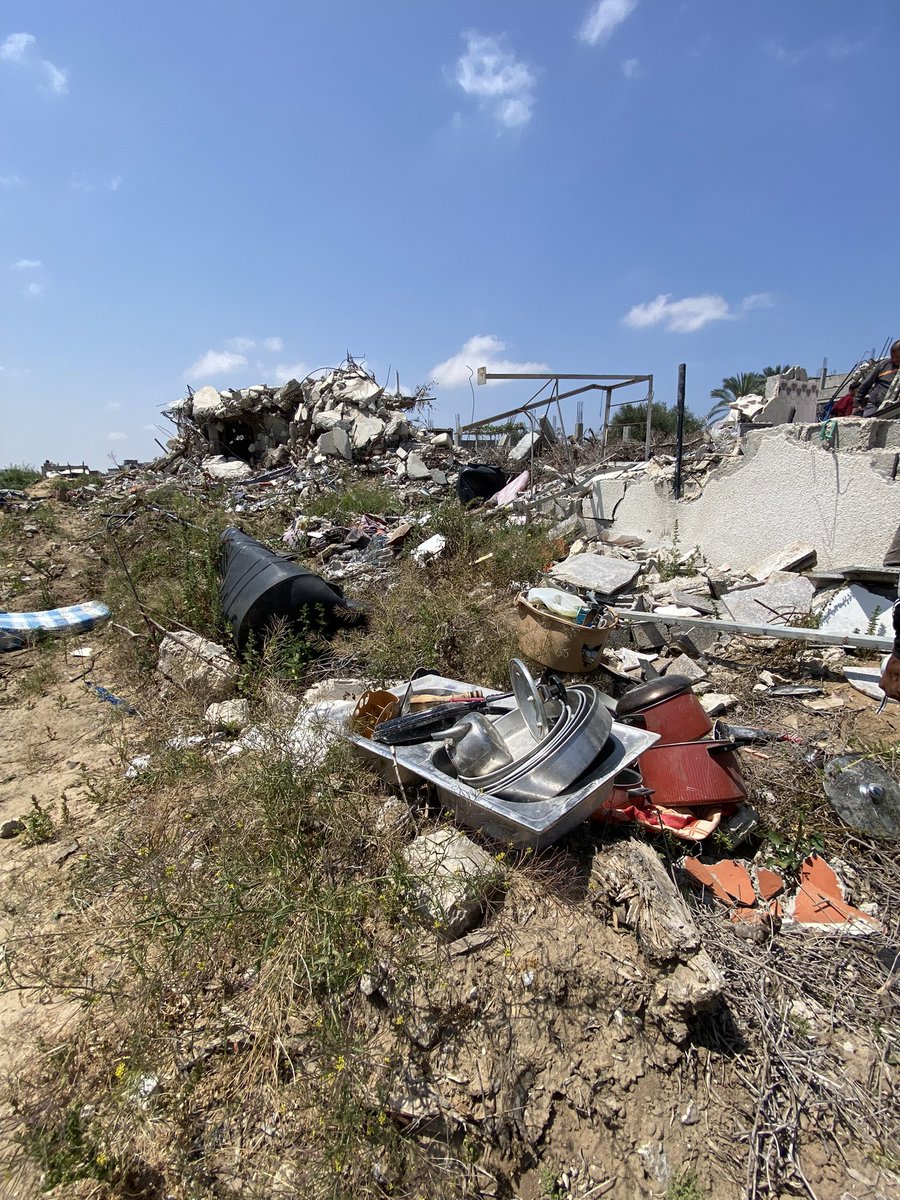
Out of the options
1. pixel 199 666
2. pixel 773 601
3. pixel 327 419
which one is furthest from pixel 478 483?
pixel 199 666

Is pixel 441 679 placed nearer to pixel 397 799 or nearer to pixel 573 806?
pixel 397 799

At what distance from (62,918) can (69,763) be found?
1.60 meters

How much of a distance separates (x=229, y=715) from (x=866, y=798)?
3.38 meters

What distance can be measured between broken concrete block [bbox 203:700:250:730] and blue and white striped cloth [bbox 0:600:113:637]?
2.96m

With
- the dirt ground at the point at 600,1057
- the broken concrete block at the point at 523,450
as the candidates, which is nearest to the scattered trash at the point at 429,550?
the dirt ground at the point at 600,1057

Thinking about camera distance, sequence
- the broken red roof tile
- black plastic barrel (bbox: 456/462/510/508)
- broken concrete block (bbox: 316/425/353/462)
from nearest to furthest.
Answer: the broken red roof tile, black plastic barrel (bbox: 456/462/510/508), broken concrete block (bbox: 316/425/353/462)

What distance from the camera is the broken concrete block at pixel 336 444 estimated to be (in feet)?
38.5

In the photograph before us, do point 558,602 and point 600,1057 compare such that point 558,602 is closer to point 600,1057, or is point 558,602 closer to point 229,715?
point 229,715

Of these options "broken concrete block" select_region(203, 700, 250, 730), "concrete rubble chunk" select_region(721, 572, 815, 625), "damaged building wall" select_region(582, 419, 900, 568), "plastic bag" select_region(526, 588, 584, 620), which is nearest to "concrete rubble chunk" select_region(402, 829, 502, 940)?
"broken concrete block" select_region(203, 700, 250, 730)

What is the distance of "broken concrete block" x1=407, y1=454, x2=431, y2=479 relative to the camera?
10688 millimetres

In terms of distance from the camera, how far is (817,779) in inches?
105

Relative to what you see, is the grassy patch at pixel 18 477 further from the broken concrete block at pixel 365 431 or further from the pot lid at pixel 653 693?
the pot lid at pixel 653 693

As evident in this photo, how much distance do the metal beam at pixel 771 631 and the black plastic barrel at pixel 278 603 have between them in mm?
2312

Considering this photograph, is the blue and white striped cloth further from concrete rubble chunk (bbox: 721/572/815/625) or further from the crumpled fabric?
concrete rubble chunk (bbox: 721/572/815/625)
